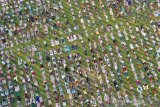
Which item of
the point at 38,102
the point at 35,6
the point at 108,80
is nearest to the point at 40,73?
the point at 38,102

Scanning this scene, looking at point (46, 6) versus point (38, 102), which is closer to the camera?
point (38, 102)

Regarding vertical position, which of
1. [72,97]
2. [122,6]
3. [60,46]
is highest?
[122,6]

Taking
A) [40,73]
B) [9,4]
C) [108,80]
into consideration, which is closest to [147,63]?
[108,80]

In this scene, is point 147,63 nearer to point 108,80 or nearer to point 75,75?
point 108,80

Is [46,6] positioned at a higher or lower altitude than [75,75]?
higher

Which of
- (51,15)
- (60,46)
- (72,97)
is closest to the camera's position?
(72,97)

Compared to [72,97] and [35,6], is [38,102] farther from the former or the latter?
[35,6]

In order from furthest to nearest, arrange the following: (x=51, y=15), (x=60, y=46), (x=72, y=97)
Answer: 1. (x=51, y=15)
2. (x=60, y=46)
3. (x=72, y=97)
